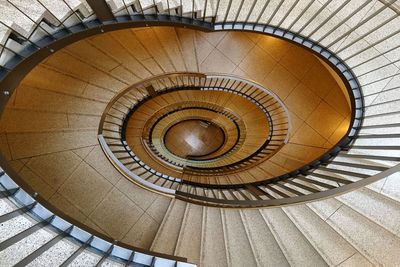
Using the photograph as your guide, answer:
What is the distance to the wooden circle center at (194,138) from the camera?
1226cm

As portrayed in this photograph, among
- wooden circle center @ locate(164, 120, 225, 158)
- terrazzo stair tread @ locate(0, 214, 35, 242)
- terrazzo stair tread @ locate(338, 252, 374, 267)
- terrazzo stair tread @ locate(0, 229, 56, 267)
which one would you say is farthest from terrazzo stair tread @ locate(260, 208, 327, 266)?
wooden circle center @ locate(164, 120, 225, 158)

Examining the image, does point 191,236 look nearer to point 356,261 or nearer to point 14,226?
point 356,261

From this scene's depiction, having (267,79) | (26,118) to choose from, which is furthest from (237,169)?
(26,118)

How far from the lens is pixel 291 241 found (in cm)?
341

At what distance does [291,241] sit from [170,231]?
6.85ft

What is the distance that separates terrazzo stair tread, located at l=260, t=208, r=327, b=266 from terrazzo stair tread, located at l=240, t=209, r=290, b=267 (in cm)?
8

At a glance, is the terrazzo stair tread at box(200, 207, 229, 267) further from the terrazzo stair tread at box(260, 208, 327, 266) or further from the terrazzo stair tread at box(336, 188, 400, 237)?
the terrazzo stair tread at box(336, 188, 400, 237)

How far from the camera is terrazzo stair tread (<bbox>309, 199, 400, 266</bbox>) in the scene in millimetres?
2799

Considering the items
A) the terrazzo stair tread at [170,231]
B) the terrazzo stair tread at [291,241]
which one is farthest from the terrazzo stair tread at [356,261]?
the terrazzo stair tread at [170,231]

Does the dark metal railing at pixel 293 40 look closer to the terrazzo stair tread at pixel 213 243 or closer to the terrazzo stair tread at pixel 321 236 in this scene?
the terrazzo stair tread at pixel 321 236

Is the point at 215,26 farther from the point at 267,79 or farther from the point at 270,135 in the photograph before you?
the point at 270,135

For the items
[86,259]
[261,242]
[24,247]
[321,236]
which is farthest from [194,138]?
[24,247]

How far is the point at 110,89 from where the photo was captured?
18.7 feet

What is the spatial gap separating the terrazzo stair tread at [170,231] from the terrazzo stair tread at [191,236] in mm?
183
